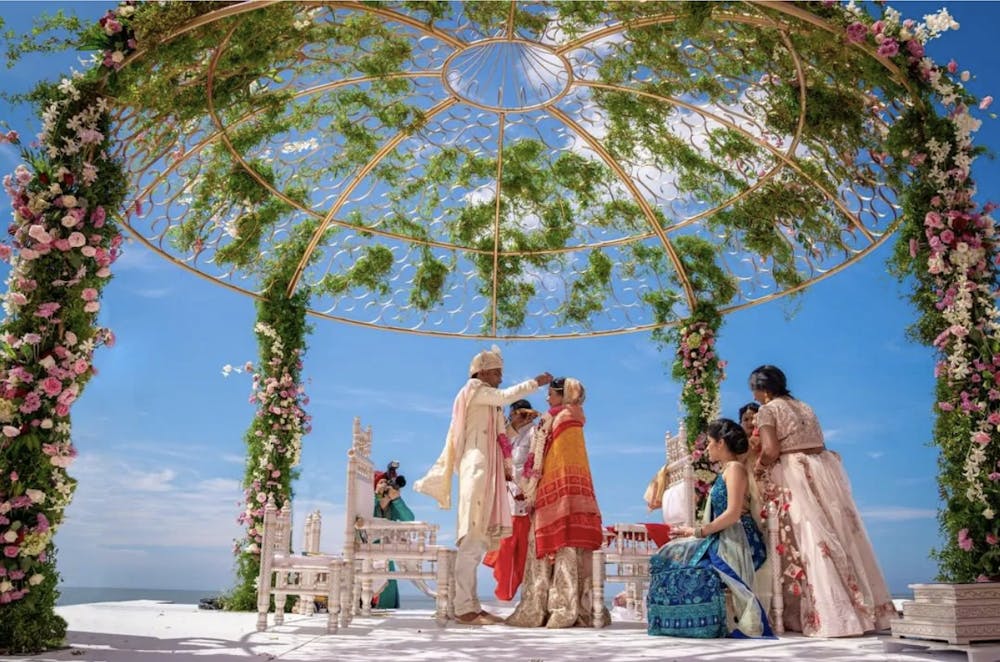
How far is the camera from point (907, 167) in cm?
629

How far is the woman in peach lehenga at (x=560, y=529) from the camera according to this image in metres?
6.83

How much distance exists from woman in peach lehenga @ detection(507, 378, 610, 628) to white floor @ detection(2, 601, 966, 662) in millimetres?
314

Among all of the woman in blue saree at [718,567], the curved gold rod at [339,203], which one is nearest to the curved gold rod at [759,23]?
the curved gold rod at [339,203]

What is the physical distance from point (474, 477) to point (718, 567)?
2153 millimetres

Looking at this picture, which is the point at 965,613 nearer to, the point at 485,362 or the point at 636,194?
the point at 485,362

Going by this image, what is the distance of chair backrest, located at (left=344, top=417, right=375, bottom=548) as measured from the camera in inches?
277

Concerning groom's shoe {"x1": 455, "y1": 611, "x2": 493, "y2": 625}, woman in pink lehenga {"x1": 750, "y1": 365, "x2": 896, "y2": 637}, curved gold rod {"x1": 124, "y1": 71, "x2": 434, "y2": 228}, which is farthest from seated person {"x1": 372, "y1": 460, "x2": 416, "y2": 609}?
woman in pink lehenga {"x1": 750, "y1": 365, "x2": 896, "y2": 637}

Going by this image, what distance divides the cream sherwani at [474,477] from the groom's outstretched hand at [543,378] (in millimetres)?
63

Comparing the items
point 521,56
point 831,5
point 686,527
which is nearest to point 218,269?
point 521,56

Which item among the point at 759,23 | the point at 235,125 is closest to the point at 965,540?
the point at 759,23

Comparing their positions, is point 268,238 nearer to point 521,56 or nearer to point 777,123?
point 521,56

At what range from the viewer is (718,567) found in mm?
5945

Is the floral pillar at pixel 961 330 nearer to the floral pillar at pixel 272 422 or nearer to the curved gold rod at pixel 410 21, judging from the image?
the curved gold rod at pixel 410 21

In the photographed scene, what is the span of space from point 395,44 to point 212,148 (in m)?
2.74
